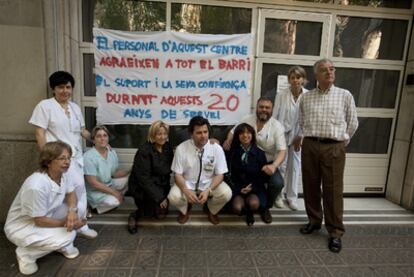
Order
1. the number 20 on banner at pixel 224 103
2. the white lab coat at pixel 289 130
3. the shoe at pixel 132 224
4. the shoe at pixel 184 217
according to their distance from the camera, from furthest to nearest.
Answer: the number 20 on banner at pixel 224 103, the white lab coat at pixel 289 130, the shoe at pixel 184 217, the shoe at pixel 132 224

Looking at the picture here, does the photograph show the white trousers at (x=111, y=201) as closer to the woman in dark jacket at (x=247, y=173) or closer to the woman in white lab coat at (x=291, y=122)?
the woman in dark jacket at (x=247, y=173)


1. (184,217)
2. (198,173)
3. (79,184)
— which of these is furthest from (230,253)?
(79,184)

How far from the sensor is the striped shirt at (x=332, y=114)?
266 centimetres

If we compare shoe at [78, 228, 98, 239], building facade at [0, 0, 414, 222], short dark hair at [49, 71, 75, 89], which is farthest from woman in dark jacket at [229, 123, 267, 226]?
short dark hair at [49, 71, 75, 89]

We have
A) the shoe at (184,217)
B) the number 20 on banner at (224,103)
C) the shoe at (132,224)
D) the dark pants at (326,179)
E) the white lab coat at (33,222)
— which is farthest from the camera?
the number 20 on banner at (224,103)

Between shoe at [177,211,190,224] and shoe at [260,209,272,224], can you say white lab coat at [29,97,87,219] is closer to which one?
shoe at [177,211,190,224]

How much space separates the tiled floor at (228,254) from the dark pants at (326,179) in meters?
0.24

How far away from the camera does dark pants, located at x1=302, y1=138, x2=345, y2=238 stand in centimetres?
271

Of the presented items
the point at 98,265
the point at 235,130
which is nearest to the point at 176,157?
the point at 235,130

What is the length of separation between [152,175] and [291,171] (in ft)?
6.02

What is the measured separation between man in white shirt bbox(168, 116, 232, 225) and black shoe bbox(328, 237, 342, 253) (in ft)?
3.71

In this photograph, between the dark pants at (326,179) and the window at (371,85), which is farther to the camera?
the window at (371,85)

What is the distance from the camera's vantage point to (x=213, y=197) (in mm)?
3016

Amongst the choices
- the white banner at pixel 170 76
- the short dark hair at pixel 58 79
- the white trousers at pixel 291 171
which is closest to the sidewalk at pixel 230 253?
the white trousers at pixel 291 171
